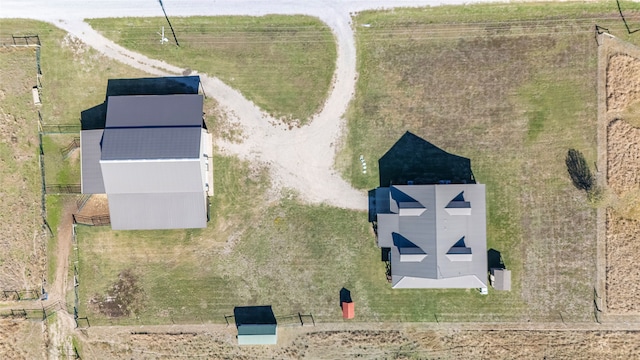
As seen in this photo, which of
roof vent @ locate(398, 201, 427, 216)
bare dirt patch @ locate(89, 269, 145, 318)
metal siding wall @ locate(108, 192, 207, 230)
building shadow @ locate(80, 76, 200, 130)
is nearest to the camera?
roof vent @ locate(398, 201, 427, 216)

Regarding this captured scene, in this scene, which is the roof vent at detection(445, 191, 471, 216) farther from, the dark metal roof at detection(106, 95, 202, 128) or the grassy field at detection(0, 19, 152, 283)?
the grassy field at detection(0, 19, 152, 283)

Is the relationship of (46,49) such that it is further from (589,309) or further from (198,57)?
(589,309)

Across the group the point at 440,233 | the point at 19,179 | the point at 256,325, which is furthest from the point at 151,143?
the point at 440,233

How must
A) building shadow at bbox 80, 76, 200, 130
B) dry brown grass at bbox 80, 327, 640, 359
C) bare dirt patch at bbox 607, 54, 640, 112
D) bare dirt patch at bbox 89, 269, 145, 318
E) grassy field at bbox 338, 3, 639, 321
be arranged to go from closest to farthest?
1. bare dirt patch at bbox 607, 54, 640, 112
2. grassy field at bbox 338, 3, 639, 321
3. dry brown grass at bbox 80, 327, 640, 359
4. building shadow at bbox 80, 76, 200, 130
5. bare dirt patch at bbox 89, 269, 145, 318

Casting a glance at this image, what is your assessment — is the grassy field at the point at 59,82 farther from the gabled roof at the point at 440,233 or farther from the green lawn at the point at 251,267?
the gabled roof at the point at 440,233

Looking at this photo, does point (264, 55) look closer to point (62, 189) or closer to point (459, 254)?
point (62, 189)

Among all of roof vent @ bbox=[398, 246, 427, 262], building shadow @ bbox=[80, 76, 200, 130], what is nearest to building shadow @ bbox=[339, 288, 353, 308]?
roof vent @ bbox=[398, 246, 427, 262]

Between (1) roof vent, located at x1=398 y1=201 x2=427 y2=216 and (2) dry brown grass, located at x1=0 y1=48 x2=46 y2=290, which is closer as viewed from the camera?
(1) roof vent, located at x1=398 y1=201 x2=427 y2=216
